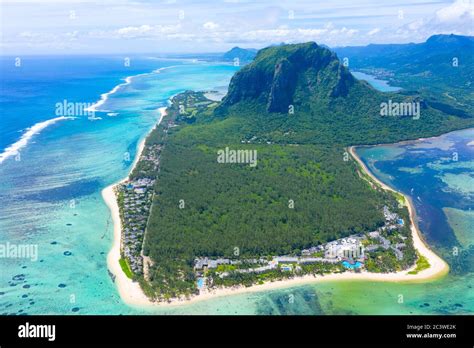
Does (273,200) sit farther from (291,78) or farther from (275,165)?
(291,78)

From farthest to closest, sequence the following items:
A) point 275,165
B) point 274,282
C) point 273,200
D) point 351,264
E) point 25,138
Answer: point 25,138, point 275,165, point 273,200, point 351,264, point 274,282

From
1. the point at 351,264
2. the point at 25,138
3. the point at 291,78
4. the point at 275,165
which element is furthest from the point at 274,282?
the point at 291,78

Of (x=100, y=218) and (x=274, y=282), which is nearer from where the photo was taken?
(x=274, y=282)

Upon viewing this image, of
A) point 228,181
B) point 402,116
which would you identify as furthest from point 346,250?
point 402,116

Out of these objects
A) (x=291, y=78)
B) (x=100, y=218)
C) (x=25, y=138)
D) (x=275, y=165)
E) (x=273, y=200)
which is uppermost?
(x=291, y=78)

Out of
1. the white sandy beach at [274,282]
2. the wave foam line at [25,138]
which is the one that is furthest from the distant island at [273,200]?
the wave foam line at [25,138]

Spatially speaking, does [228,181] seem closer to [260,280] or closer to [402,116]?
[260,280]
